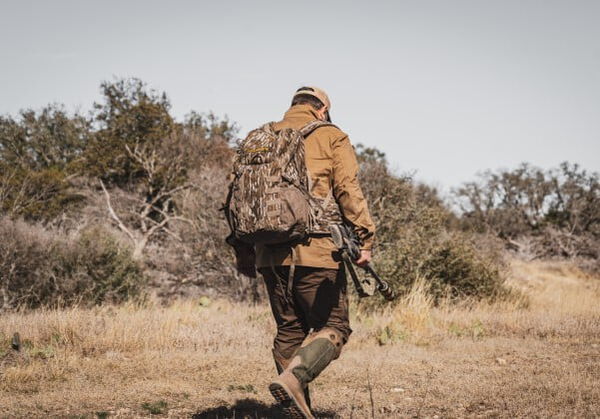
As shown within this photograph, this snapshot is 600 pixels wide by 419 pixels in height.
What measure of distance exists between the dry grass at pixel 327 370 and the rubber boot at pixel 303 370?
561mm

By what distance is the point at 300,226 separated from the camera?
3.51 metres

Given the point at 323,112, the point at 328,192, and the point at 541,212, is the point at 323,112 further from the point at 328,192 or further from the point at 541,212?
the point at 541,212

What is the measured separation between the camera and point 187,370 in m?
6.38

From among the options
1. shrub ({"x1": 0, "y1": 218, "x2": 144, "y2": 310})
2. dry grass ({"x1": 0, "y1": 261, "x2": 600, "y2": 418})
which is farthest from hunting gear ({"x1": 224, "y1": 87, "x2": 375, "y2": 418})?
shrub ({"x1": 0, "y1": 218, "x2": 144, "y2": 310})

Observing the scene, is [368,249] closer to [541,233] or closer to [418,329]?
[418,329]

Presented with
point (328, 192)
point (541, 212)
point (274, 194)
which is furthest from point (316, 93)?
point (541, 212)

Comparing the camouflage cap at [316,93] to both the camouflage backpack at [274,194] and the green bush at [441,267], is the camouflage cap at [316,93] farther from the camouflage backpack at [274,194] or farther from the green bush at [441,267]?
the green bush at [441,267]

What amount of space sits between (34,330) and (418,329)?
5.13 m

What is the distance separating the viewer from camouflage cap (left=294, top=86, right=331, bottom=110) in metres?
4.04

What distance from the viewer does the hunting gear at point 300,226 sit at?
350 cm

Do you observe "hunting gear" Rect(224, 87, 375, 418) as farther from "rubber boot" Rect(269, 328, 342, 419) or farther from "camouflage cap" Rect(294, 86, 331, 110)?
"camouflage cap" Rect(294, 86, 331, 110)

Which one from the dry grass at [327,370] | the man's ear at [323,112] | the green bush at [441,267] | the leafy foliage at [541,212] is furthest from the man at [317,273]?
the leafy foliage at [541,212]

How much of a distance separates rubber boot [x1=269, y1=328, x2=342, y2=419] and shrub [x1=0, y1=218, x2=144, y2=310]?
1143cm

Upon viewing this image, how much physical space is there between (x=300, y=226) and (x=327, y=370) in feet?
10.7
